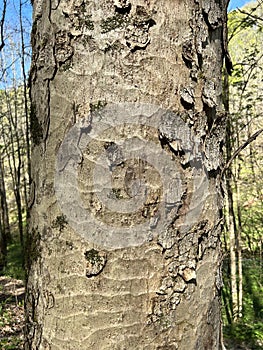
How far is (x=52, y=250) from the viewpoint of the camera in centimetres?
65

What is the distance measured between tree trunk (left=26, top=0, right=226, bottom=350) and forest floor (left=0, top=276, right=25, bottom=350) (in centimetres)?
384

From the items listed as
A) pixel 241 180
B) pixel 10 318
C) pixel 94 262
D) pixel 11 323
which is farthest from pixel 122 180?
pixel 241 180

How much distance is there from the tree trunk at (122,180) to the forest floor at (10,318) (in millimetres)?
3838

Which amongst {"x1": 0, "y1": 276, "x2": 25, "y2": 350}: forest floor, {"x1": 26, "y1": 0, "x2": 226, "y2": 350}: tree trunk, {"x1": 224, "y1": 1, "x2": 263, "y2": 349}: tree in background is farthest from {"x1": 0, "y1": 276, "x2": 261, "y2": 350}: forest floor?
{"x1": 26, "y1": 0, "x2": 226, "y2": 350}: tree trunk

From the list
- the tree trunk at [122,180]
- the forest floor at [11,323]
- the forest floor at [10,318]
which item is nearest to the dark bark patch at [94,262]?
the tree trunk at [122,180]

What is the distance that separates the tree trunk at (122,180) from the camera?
61 cm

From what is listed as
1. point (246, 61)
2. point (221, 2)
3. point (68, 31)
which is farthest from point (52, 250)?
point (246, 61)

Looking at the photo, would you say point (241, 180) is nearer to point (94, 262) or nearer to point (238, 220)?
point (238, 220)

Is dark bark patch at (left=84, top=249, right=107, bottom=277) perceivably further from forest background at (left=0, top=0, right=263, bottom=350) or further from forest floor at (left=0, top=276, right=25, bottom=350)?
forest floor at (left=0, top=276, right=25, bottom=350)

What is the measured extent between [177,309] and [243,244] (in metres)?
10.4

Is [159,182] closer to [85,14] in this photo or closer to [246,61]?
[85,14]

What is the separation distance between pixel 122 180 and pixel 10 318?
18.0ft

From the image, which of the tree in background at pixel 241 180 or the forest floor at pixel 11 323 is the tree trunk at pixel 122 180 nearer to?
the forest floor at pixel 11 323

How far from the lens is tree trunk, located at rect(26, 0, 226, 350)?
61cm
